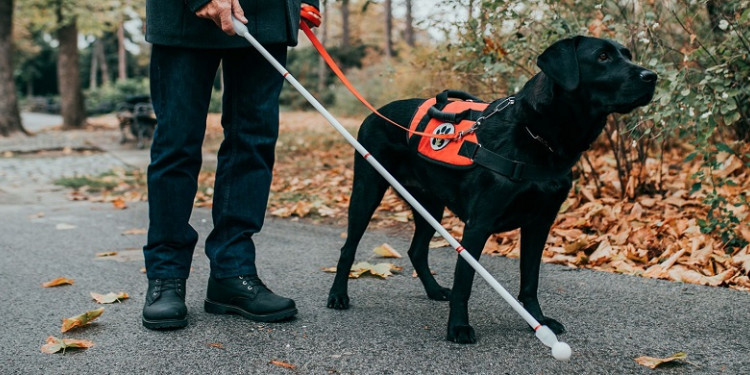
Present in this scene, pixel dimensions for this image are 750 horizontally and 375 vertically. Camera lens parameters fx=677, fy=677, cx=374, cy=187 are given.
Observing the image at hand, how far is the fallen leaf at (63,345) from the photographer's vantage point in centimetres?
254

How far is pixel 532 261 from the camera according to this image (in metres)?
2.93

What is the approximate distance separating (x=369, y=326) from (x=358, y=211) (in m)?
0.57

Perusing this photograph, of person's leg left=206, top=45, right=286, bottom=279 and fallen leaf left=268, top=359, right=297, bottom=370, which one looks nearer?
fallen leaf left=268, top=359, right=297, bottom=370

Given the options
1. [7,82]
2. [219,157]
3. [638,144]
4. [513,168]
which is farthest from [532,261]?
[7,82]

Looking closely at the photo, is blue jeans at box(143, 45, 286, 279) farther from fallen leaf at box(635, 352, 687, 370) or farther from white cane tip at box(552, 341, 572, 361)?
fallen leaf at box(635, 352, 687, 370)

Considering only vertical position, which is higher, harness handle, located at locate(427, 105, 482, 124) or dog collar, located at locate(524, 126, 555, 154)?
harness handle, located at locate(427, 105, 482, 124)

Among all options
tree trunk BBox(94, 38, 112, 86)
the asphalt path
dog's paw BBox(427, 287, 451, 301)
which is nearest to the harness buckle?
the asphalt path

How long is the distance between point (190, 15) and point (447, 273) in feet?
6.69

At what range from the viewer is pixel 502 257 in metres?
4.31

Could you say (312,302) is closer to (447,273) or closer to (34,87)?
(447,273)

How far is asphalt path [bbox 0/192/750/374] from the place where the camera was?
244cm

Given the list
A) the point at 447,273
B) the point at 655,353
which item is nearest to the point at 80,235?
the point at 447,273

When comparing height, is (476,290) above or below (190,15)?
below

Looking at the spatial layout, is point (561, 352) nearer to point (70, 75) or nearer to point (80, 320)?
point (80, 320)
